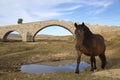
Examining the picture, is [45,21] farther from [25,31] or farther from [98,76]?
[98,76]

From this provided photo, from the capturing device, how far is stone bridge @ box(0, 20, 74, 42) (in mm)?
98438

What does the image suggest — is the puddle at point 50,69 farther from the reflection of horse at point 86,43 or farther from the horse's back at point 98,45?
the reflection of horse at point 86,43

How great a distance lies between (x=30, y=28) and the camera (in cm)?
10838

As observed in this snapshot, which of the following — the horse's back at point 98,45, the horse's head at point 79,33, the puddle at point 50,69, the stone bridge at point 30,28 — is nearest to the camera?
the horse's head at point 79,33

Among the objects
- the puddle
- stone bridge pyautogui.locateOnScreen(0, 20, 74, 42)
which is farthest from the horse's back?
stone bridge pyautogui.locateOnScreen(0, 20, 74, 42)

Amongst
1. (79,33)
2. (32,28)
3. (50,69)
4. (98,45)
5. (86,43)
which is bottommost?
(50,69)

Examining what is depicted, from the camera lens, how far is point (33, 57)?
44969 mm

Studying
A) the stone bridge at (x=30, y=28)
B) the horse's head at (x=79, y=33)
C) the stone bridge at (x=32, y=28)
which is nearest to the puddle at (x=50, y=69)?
the horse's head at (x=79, y=33)

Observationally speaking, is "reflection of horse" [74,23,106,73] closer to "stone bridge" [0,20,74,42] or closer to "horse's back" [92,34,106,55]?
"horse's back" [92,34,106,55]

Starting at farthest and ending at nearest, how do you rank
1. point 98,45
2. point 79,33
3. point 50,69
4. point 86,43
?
point 50,69 → point 98,45 → point 86,43 → point 79,33

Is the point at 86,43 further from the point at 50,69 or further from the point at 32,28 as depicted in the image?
the point at 32,28

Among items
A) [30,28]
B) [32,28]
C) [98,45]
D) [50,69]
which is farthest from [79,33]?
[30,28]

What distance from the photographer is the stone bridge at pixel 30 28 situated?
9844 cm

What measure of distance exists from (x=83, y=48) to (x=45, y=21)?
280 feet
